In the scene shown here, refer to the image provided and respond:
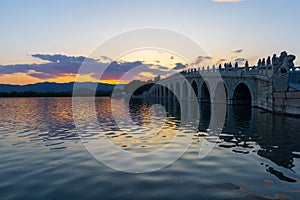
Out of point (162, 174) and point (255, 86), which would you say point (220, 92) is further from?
point (162, 174)

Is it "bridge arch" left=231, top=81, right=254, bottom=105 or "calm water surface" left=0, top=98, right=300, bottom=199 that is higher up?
"bridge arch" left=231, top=81, right=254, bottom=105

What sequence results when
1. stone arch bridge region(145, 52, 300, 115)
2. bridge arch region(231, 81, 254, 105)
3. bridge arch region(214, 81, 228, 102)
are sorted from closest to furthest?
1. stone arch bridge region(145, 52, 300, 115)
2. bridge arch region(231, 81, 254, 105)
3. bridge arch region(214, 81, 228, 102)

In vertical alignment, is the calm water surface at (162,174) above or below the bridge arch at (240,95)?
below

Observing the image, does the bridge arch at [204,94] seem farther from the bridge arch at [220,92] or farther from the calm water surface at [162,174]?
the calm water surface at [162,174]

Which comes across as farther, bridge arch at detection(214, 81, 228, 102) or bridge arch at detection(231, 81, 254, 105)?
bridge arch at detection(214, 81, 228, 102)

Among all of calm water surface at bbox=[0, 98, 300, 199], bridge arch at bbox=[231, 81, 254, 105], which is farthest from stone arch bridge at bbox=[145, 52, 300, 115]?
calm water surface at bbox=[0, 98, 300, 199]

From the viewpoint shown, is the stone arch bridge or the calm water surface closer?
the calm water surface

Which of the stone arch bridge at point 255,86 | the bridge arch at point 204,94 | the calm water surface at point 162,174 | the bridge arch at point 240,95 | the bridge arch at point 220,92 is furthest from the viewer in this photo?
the bridge arch at point 204,94

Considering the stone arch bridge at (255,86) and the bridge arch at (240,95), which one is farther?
the bridge arch at (240,95)

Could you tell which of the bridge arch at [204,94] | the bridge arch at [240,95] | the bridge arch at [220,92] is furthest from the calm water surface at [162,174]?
the bridge arch at [204,94]

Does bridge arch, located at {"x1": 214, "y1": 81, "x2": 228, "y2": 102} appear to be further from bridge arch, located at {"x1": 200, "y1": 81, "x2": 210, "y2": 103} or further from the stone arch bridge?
bridge arch, located at {"x1": 200, "y1": 81, "x2": 210, "y2": 103}

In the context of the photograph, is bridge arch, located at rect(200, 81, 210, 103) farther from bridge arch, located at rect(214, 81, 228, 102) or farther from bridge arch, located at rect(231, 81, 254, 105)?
bridge arch, located at rect(231, 81, 254, 105)

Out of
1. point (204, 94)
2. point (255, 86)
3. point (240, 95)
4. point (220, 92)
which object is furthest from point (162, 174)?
point (204, 94)

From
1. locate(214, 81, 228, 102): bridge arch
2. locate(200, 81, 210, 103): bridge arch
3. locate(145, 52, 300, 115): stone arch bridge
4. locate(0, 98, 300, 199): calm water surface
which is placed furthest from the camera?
locate(200, 81, 210, 103): bridge arch
